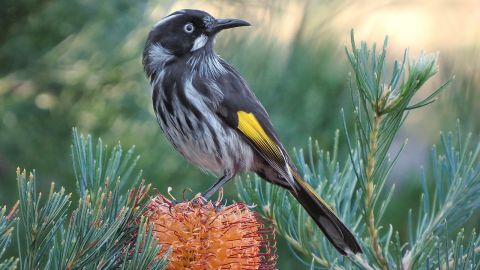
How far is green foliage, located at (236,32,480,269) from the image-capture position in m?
1.38

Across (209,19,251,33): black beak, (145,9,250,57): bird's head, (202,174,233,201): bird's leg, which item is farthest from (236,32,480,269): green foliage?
(145,9,250,57): bird's head

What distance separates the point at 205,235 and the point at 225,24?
49.2 inches

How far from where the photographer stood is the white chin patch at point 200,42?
270 cm

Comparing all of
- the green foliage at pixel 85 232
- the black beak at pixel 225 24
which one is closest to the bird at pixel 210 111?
the black beak at pixel 225 24

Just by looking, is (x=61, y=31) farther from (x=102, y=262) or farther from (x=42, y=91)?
(x=102, y=262)

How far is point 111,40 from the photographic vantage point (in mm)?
2348

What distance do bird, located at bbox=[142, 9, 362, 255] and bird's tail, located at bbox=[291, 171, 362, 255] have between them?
378 mm

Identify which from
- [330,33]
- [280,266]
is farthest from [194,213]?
[330,33]

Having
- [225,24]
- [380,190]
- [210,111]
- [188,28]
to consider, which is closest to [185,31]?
[188,28]

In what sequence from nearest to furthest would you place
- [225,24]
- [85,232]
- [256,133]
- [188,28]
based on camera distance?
[85,232] → [256,133] → [225,24] → [188,28]

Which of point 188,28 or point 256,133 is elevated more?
point 188,28

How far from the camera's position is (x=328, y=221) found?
1.70 meters

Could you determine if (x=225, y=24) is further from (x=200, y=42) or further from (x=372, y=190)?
(x=372, y=190)

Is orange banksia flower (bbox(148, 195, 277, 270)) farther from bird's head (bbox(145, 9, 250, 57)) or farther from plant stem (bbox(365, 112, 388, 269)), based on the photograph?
bird's head (bbox(145, 9, 250, 57))
